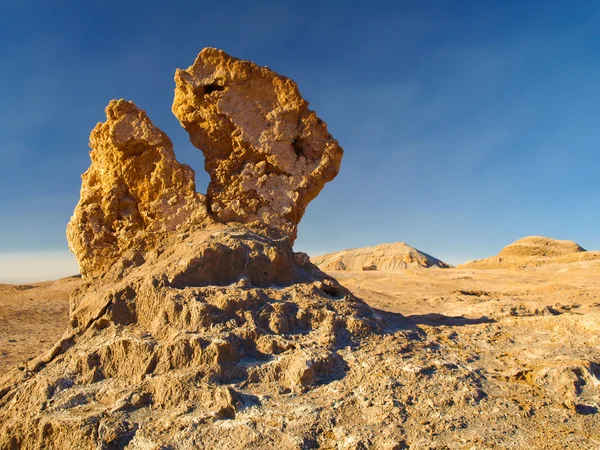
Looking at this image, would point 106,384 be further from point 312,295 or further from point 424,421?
point 424,421

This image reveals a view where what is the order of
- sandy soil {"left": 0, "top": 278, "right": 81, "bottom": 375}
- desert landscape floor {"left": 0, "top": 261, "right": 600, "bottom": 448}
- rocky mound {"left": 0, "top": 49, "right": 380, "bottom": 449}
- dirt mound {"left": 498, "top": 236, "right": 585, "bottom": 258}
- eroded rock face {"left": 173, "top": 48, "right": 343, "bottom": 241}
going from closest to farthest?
desert landscape floor {"left": 0, "top": 261, "right": 600, "bottom": 448} < rocky mound {"left": 0, "top": 49, "right": 380, "bottom": 449} < eroded rock face {"left": 173, "top": 48, "right": 343, "bottom": 241} < sandy soil {"left": 0, "top": 278, "right": 81, "bottom": 375} < dirt mound {"left": 498, "top": 236, "right": 585, "bottom": 258}

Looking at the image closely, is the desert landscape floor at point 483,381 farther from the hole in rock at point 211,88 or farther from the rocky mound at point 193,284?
the hole in rock at point 211,88

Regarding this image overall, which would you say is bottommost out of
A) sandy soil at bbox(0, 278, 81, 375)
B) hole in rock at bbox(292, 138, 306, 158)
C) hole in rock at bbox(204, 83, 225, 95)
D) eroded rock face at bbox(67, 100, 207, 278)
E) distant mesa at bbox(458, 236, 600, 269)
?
sandy soil at bbox(0, 278, 81, 375)

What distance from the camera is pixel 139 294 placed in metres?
5.07

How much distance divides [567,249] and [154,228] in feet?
92.2

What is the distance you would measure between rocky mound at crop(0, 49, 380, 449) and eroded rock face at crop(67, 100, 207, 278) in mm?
17

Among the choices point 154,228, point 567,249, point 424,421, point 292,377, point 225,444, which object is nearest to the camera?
point 225,444

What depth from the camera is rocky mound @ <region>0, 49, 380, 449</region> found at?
3.96m

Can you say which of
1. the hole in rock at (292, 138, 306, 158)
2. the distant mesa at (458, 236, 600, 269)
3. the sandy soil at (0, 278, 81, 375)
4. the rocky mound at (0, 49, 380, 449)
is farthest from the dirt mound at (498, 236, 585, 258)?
the rocky mound at (0, 49, 380, 449)

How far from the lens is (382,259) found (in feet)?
147

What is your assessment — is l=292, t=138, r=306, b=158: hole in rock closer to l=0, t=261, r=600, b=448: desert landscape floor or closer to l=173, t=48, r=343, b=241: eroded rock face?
l=173, t=48, r=343, b=241: eroded rock face

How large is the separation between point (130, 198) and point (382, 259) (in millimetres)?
39956

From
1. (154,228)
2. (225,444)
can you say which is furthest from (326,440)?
(154,228)

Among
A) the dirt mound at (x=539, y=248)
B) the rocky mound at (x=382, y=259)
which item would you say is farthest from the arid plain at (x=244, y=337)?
the rocky mound at (x=382, y=259)
